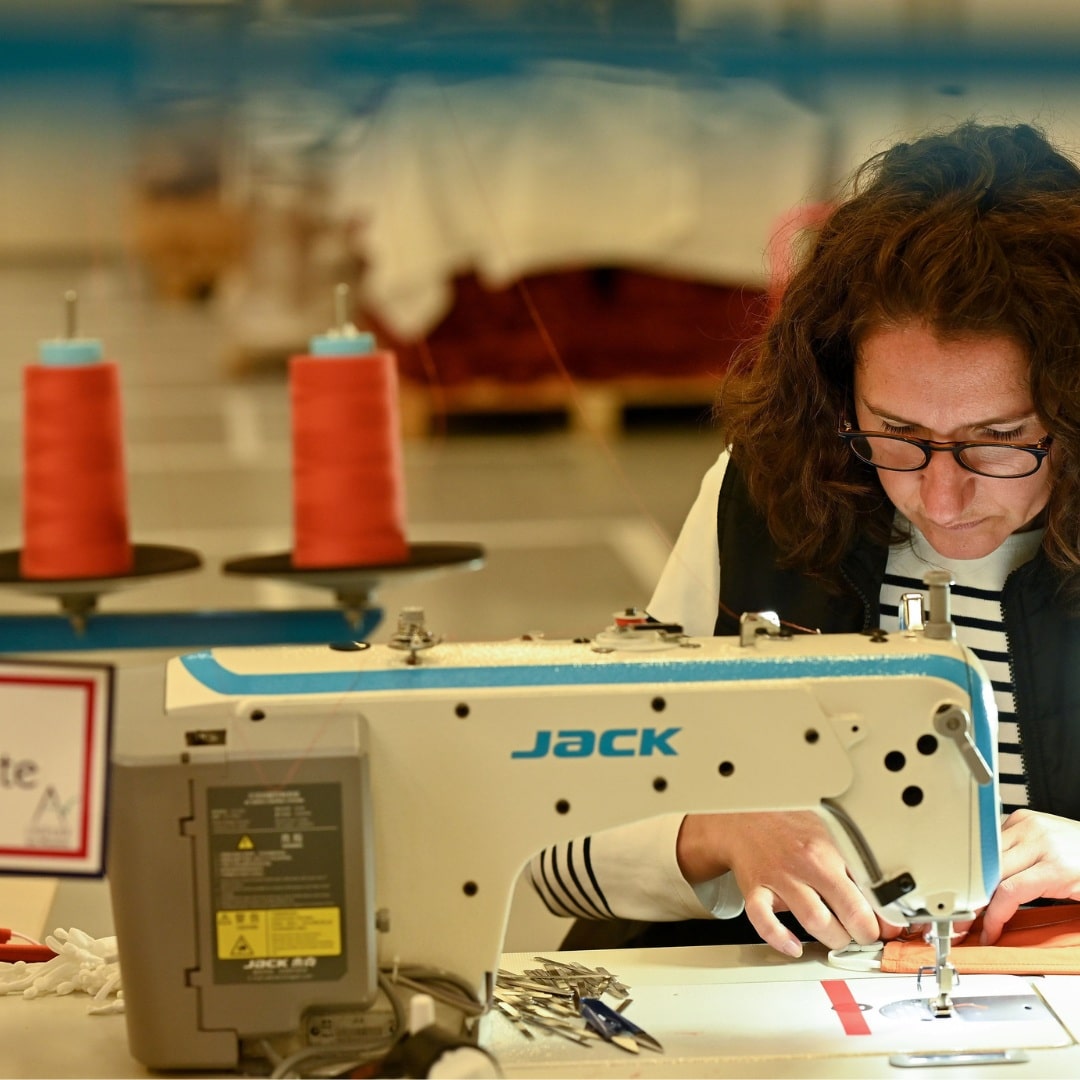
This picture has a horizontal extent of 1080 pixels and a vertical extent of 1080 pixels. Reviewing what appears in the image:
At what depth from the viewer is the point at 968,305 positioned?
161 centimetres

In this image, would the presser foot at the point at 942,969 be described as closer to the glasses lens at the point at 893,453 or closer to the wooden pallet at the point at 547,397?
the glasses lens at the point at 893,453

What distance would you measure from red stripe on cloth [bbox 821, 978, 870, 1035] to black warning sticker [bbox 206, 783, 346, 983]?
0.46 m

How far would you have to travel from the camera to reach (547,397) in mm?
6367

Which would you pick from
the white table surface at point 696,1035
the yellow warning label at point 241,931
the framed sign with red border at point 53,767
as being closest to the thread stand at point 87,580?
the framed sign with red border at point 53,767

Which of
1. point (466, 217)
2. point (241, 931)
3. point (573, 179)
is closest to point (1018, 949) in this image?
point (241, 931)

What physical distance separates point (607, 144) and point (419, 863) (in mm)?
2658

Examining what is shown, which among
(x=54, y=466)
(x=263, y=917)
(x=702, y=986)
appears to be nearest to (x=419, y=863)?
(x=263, y=917)

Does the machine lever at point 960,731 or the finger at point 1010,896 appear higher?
the machine lever at point 960,731

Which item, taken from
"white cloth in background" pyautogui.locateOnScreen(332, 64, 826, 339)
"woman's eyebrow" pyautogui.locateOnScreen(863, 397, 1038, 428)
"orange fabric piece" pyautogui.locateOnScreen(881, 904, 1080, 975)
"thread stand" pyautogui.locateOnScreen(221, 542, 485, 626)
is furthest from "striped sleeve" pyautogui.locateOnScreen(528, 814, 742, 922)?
"white cloth in background" pyautogui.locateOnScreen(332, 64, 826, 339)

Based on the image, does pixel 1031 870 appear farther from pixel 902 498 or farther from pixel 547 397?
pixel 547 397

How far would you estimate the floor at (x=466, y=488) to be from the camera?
4.69 metres

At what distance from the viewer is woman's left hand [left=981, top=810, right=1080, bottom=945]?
62.5 inches

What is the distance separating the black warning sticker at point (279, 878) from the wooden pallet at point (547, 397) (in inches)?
176

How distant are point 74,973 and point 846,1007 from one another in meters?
0.74
